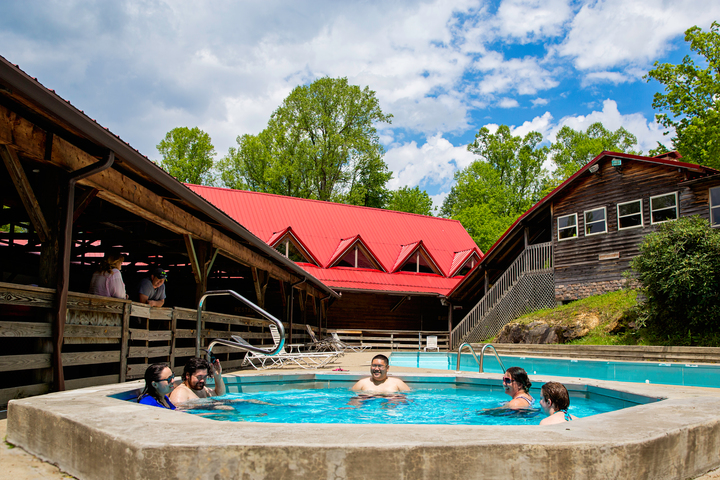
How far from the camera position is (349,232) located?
A: 27.8 m

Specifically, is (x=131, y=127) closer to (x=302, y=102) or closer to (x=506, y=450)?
(x=302, y=102)

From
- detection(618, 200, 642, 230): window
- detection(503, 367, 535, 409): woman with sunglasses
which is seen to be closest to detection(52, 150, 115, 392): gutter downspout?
detection(503, 367, 535, 409): woman with sunglasses

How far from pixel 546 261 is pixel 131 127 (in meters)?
45.2

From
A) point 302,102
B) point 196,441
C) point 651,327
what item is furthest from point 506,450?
point 302,102

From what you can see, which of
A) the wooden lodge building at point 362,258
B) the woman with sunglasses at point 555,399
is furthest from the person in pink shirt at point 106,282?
the wooden lodge building at point 362,258

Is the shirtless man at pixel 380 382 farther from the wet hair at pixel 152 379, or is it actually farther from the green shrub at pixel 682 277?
the green shrub at pixel 682 277

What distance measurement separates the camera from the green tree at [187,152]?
39.9 m

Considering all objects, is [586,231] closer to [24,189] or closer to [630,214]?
[630,214]

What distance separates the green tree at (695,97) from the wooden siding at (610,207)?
12.2 meters

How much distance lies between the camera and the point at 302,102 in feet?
135

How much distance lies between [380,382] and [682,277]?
1025cm

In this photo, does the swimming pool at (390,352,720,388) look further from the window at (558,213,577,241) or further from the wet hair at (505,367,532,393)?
the window at (558,213,577,241)

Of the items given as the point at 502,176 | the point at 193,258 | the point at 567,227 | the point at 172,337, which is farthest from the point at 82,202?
the point at 502,176

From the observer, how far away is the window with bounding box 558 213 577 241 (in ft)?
69.4
